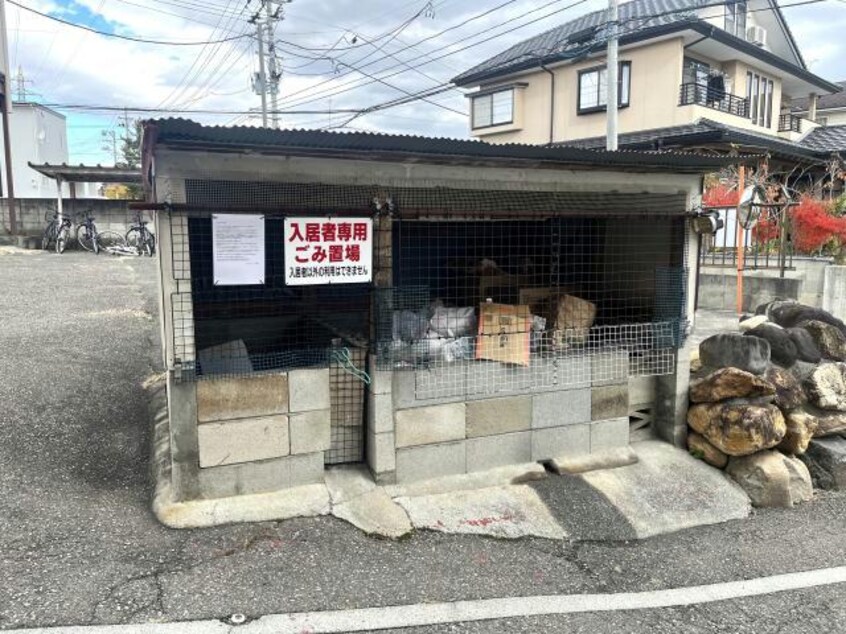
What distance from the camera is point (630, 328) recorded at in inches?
234

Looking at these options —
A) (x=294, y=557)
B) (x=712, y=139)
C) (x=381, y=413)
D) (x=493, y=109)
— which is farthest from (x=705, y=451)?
(x=493, y=109)

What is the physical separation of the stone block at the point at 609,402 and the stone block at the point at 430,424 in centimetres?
136

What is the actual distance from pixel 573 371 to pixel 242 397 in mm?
2903

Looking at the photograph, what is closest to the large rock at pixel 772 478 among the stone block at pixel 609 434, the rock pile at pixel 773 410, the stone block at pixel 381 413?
the rock pile at pixel 773 410

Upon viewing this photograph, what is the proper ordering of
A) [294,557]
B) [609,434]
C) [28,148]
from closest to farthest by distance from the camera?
[294,557]
[609,434]
[28,148]

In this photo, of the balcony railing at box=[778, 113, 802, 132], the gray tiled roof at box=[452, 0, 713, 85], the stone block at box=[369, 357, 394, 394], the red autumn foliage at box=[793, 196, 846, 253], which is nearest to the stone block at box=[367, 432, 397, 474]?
the stone block at box=[369, 357, 394, 394]

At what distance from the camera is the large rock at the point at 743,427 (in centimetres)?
558

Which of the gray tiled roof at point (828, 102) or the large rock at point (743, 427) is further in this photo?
the gray tiled roof at point (828, 102)

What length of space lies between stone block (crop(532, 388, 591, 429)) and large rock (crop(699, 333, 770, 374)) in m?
1.62

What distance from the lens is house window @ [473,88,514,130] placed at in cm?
2417

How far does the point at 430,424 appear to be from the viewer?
5.08 meters

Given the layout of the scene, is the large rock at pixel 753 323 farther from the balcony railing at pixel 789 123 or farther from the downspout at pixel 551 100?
the balcony railing at pixel 789 123

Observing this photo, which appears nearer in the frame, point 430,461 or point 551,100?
point 430,461

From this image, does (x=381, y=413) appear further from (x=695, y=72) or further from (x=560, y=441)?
(x=695, y=72)
